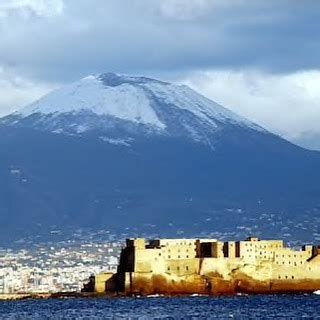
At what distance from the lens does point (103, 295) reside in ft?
497

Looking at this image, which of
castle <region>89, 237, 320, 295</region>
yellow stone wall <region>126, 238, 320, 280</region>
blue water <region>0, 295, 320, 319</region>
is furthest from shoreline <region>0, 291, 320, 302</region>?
Answer: yellow stone wall <region>126, 238, 320, 280</region>

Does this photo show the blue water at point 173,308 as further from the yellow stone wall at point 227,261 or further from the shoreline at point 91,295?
the yellow stone wall at point 227,261

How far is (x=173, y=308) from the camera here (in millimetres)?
129000

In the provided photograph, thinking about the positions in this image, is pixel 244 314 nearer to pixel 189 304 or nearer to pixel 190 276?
pixel 189 304

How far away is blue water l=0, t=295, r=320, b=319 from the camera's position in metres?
121

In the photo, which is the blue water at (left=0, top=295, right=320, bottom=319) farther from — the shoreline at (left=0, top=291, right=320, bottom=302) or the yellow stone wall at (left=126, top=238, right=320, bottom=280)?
the yellow stone wall at (left=126, top=238, right=320, bottom=280)

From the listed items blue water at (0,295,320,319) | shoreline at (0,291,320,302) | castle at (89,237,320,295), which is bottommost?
blue water at (0,295,320,319)

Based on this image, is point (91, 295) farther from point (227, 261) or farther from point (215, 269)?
point (227, 261)

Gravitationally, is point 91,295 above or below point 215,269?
below

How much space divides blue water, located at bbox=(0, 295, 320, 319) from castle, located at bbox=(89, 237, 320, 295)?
2.14 meters

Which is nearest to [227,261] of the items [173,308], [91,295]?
[91,295]

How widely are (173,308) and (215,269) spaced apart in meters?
17.7

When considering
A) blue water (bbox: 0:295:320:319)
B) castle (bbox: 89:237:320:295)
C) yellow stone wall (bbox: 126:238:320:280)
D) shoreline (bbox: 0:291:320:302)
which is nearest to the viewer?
blue water (bbox: 0:295:320:319)

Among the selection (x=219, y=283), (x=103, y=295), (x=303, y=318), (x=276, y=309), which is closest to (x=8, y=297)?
(x=103, y=295)
